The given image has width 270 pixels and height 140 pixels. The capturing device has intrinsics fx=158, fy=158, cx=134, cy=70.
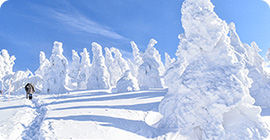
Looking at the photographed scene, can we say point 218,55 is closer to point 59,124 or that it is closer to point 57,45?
point 59,124

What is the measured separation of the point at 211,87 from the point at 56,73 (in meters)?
25.9

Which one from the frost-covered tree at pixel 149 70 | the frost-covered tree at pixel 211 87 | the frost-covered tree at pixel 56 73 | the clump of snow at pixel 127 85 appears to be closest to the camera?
the frost-covered tree at pixel 211 87

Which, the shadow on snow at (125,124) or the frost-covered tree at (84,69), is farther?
the frost-covered tree at (84,69)

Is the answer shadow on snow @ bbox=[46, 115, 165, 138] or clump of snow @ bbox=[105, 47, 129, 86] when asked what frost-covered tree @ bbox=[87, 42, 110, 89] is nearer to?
clump of snow @ bbox=[105, 47, 129, 86]

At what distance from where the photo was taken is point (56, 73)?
26672 mm

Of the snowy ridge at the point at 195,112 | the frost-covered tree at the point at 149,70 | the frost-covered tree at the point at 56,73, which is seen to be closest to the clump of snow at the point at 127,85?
the frost-covered tree at the point at 149,70

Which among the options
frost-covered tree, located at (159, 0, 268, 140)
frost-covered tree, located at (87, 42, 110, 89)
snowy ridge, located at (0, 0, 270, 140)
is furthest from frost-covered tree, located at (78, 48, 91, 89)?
frost-covered tree, located at (159, 0, 268, 140)

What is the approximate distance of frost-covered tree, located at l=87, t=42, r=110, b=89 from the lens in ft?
109

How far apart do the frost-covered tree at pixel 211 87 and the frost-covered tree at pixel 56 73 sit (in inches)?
899

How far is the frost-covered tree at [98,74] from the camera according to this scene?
109 feet

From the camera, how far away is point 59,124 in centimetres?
777

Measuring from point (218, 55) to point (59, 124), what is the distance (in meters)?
8.34

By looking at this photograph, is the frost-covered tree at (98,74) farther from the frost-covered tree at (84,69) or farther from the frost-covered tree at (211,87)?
the frost-covered tree at (211,87)

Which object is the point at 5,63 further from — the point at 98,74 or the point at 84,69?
the point at 98,74
